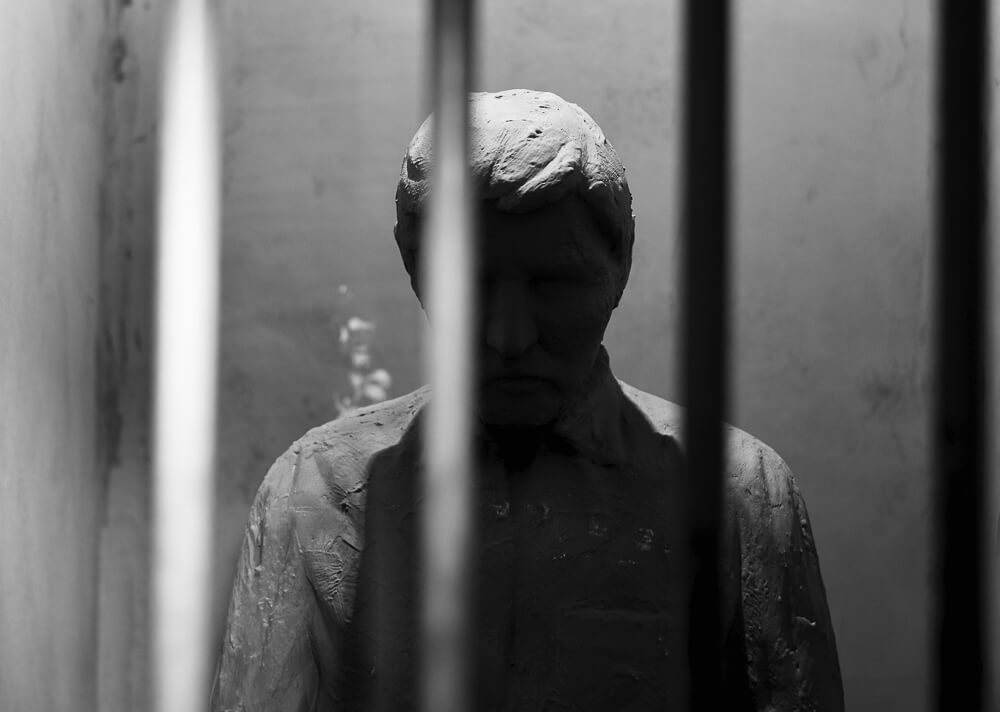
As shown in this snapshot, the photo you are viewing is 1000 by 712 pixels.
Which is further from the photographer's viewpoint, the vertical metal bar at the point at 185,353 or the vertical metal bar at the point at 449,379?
the vertical metal bar at the point at 185,353

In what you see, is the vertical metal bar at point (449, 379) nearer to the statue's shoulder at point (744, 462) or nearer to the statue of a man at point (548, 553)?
the statue of a man at point (548, 553)

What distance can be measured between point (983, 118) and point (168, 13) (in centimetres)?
208

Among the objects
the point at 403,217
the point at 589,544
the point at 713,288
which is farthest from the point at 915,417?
the point at 713,288

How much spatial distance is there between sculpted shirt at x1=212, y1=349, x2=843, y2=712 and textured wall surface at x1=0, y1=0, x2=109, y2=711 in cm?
85

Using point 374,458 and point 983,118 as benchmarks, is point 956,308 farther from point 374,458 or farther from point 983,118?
point 374,458

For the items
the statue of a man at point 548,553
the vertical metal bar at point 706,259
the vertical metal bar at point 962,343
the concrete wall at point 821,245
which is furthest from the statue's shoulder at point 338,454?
the concrete wall at point 821,245

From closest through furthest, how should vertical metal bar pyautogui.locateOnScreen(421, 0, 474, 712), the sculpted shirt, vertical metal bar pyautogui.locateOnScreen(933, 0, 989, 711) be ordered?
vertical metal bar pyautogui.locateOnScreen(933, 0, 989, 711) < vertical metal bar pyautogui.locateOnScreen(421, 0, 474, 712) < the sculpted shirt

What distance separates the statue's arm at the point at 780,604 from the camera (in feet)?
5.89

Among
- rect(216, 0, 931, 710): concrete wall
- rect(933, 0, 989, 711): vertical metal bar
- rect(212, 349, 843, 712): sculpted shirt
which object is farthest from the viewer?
rect(216, 0, 931, 710): concrete wall

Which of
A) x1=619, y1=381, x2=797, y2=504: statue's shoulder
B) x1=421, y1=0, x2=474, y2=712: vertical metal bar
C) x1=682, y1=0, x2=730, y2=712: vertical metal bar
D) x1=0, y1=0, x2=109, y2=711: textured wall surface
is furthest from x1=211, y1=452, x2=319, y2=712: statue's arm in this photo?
x1=0, y1=0, x2=109, y2=711: textured wall surface

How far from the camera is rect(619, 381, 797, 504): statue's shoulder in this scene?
6.08ft

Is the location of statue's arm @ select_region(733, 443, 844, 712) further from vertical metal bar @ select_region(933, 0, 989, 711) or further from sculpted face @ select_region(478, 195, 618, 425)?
vertical metal bar @ select_region(933, 0, 989, 711)

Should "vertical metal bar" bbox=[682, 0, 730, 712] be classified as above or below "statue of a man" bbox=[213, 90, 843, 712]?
above

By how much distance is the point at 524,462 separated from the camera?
5.98 feet
